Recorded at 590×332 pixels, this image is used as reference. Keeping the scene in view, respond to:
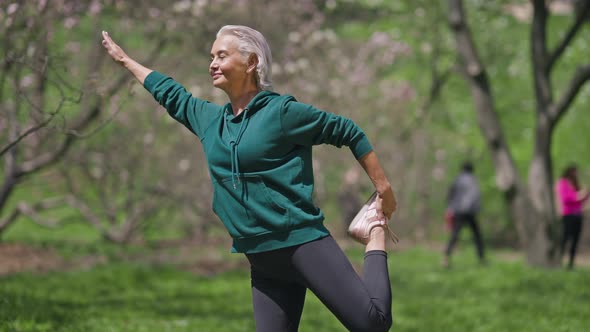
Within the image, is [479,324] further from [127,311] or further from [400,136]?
[400,136]

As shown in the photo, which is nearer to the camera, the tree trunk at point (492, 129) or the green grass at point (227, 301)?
the green grass at point (227, 301)

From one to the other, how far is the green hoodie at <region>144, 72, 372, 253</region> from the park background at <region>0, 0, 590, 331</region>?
61.7 inches

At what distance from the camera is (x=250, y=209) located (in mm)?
3303

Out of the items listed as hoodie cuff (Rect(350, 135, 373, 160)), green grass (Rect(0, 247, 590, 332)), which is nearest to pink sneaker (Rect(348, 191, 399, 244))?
hoodie cuff (Rect(350, 135, 373, 160))

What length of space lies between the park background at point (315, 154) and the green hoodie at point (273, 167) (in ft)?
5.14

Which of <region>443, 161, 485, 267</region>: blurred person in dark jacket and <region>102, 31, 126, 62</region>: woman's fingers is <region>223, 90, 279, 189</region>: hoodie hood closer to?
<region>102, 31, 126, 62</region>: woman's fingers

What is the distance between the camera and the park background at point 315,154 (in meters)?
7.23

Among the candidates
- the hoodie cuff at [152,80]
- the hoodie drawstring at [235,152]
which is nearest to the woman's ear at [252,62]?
the hoodie drawstring at [235,152]

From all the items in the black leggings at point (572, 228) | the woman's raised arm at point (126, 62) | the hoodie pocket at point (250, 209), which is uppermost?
the black leggings at point (572, 228)

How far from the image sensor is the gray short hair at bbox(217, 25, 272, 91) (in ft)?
11.2

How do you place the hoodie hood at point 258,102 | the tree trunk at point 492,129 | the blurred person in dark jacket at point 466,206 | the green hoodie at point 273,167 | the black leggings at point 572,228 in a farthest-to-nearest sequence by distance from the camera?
the blurred person in dark jacket at point 466,206
the black leggings at point 572,228
the tree trunk at point 492,129
the hoodie hood at point 258,102
the green hoodie at point 273,167

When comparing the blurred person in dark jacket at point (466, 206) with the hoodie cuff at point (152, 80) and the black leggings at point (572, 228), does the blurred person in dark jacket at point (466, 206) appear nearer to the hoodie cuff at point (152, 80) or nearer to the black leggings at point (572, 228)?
the black leggings at point (572, 228)

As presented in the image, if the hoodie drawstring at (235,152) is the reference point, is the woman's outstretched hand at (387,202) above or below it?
below

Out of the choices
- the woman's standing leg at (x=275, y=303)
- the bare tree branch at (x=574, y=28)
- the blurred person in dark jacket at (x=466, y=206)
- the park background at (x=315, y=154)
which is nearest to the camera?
the woman's standing leg at (x=275, y=303)
